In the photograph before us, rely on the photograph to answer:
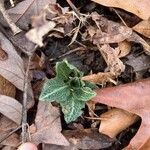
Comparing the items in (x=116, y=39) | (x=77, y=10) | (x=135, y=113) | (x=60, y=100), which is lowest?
(x=135, y=113)

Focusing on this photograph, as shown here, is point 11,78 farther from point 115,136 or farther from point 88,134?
point 115,136

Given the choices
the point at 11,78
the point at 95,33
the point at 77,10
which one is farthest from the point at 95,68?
the point at 11,78

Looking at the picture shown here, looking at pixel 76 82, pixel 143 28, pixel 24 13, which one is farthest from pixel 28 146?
pixel 143 28

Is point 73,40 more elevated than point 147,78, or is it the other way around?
point 73,40

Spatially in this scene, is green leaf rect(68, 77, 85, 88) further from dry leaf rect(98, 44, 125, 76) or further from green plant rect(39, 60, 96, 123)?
dry leaf rect(98, 44, 125, 76)

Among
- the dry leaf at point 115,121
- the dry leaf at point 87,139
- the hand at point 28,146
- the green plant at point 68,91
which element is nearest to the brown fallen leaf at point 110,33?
the green plant at point 68,91

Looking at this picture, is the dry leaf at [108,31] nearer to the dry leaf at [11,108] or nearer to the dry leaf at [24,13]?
the dry leaf at [24,13]
